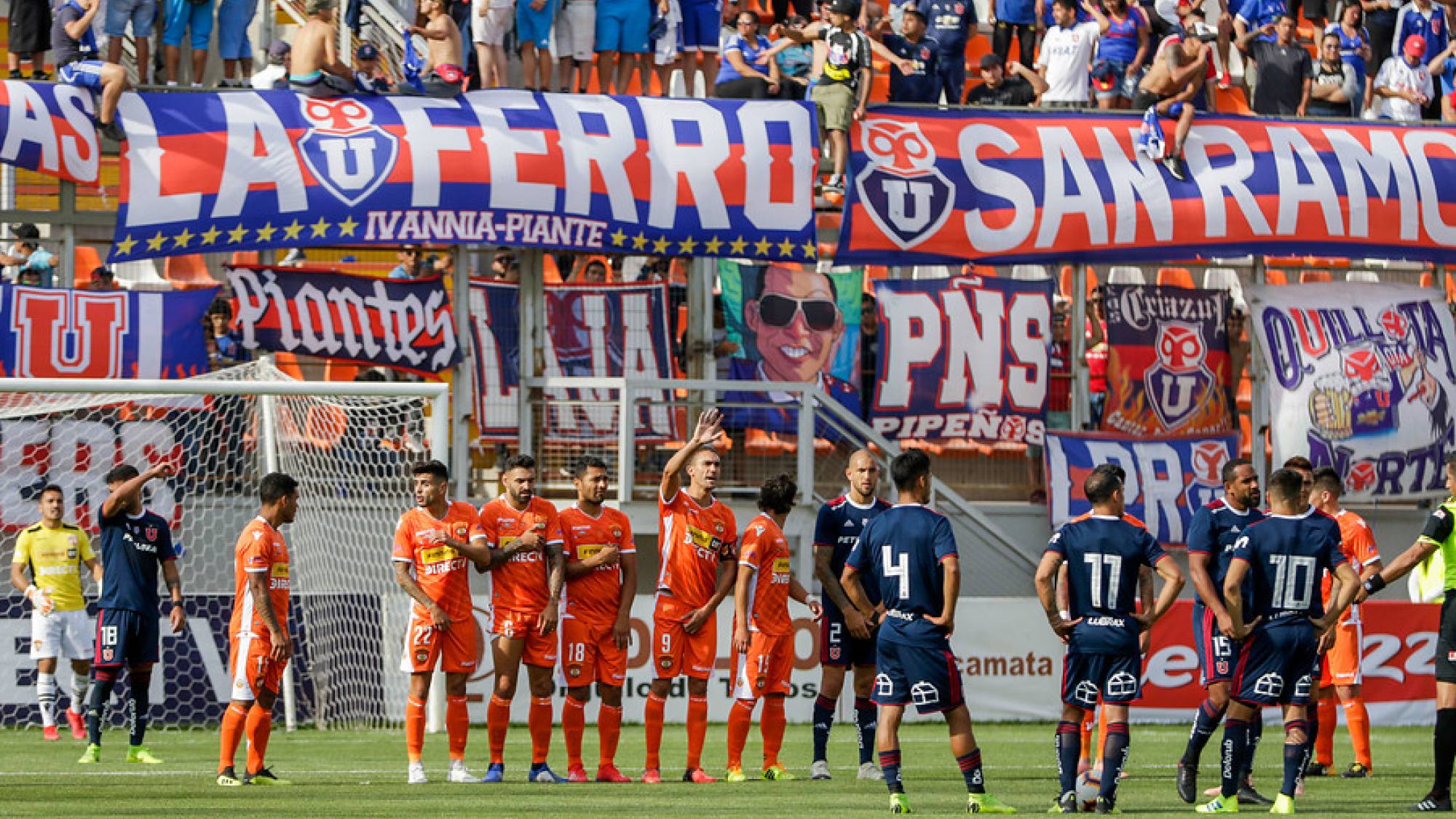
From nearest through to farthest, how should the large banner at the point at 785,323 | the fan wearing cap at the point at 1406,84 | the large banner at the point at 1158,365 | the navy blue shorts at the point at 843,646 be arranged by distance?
the navy blue shorts at the point at 843,646
the large banner at the point at 785,323
the large banner at the point at 1158,365
the fan wearing cap at the point at 1406,84

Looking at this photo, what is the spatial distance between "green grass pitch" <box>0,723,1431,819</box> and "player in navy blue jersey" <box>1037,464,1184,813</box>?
666 mm

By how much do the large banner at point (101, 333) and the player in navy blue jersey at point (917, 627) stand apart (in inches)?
437

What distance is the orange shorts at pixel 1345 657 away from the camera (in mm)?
15891

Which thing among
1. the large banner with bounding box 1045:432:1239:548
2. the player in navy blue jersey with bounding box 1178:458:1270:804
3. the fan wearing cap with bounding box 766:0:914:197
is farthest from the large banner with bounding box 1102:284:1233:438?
the player in navy blue jersey with bounding box 1178:458:1270:804

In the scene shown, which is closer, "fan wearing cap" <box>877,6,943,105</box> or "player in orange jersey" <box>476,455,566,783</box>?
"player in orange jersey" <box>476,455,566,783</box>

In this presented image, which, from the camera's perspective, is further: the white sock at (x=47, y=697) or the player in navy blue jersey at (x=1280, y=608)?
the white sock at (x=47, y=697)

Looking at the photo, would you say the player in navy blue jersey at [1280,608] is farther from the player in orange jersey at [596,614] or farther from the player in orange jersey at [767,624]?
the player in orange jersey at [596,614]

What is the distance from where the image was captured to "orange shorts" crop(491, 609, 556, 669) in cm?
1499

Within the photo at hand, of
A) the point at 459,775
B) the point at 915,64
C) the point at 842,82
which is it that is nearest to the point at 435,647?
the point at 459,775

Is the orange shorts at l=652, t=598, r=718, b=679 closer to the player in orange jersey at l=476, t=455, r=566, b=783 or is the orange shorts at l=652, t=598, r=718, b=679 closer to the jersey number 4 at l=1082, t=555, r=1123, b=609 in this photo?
the player in orange jersey at l=476, t=455, r=566, b=783

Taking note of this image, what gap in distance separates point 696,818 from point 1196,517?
12.7 feet

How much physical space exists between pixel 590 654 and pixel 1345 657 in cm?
547

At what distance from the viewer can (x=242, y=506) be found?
20688mm

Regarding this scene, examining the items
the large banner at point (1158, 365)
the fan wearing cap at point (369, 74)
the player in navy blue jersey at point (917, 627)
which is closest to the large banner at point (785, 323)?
the large banner at point (1158, 365)
